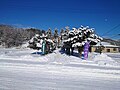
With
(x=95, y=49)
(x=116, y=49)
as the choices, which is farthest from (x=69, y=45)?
(x=116, y=49)

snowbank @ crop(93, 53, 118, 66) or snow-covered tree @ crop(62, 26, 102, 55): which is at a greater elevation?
snow-covered tree @ crop(62, 26, 102, 55)

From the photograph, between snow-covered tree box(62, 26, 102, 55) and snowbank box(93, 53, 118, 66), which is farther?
snow-covered tree box(62, 26, 102, 55)

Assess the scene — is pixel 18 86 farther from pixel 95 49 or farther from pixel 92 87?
pixel 95 49

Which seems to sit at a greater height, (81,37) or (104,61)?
(81,37)

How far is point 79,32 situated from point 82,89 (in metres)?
27.9

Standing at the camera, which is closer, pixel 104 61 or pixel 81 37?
pixel 104 61

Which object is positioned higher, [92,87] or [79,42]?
[79,42]

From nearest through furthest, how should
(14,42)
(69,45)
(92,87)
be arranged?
(92,87) < (69,45) < (14,42)

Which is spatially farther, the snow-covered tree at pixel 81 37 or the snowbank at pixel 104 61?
the snow-covered tree at pixel 81 37

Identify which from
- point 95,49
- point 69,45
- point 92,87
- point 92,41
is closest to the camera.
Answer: point 92,87

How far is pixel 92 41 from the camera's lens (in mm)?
35188

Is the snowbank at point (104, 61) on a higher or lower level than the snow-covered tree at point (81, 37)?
lower

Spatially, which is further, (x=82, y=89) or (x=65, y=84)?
(x=65, y=84)

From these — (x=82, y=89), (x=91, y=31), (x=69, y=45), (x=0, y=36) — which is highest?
(x=0, y=36)
